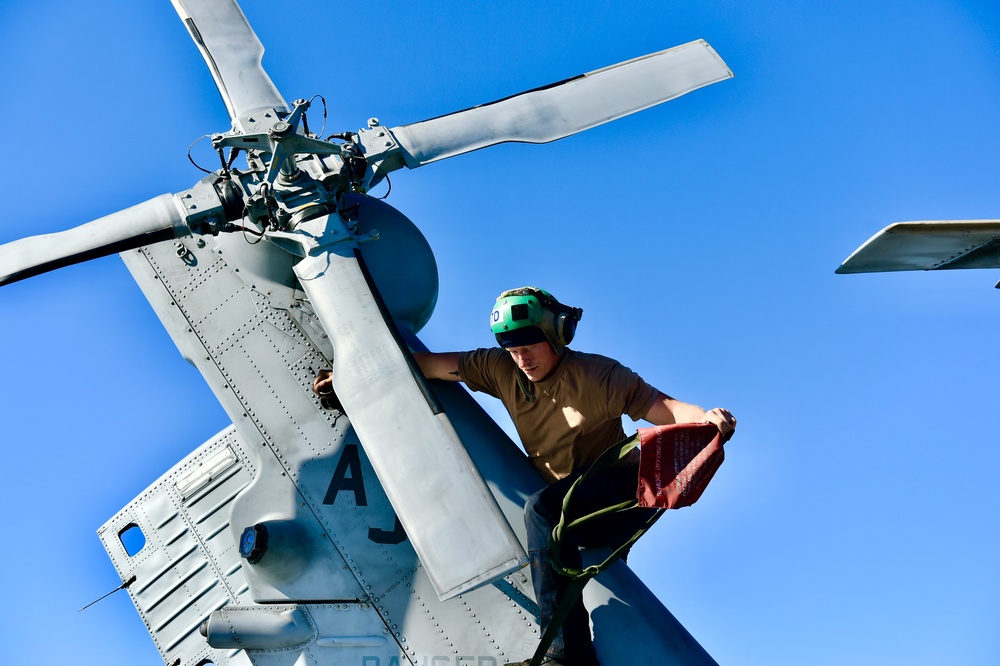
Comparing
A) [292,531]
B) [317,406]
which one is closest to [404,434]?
[292,531]

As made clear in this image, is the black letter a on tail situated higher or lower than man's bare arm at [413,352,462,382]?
lower

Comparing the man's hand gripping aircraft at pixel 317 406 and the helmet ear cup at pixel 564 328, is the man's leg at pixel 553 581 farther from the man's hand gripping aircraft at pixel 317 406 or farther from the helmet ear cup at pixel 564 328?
the helmet ear cup at pixel 564 328

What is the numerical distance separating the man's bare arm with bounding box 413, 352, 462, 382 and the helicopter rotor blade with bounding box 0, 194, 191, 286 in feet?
6.28

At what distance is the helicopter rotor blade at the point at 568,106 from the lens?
7957 millimetres

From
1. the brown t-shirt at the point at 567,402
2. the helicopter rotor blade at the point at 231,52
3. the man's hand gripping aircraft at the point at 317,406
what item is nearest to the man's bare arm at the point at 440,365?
the brown t-shirt at the point at 567,402

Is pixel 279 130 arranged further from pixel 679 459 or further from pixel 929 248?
pixel 929 248

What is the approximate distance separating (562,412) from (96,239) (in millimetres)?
3421

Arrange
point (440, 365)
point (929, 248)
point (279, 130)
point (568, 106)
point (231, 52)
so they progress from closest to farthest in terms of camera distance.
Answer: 1. point (929, 248)
2. point (279, 130)
3. point (440, 365)
4. point (568, 106)
5. point (231, 52)

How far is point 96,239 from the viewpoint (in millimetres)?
7484

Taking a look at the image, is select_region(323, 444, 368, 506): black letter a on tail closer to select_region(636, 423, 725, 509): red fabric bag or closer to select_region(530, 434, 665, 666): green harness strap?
select_region(530, 434, 665, 666): green harness strap

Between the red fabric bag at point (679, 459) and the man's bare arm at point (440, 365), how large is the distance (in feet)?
5.69

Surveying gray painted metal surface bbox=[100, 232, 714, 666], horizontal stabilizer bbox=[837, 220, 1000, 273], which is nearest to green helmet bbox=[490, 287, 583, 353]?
gray painted metal surface bbox=[100, 232, 714, 666]

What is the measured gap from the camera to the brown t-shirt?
688cm

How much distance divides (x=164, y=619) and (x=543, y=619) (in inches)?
151
